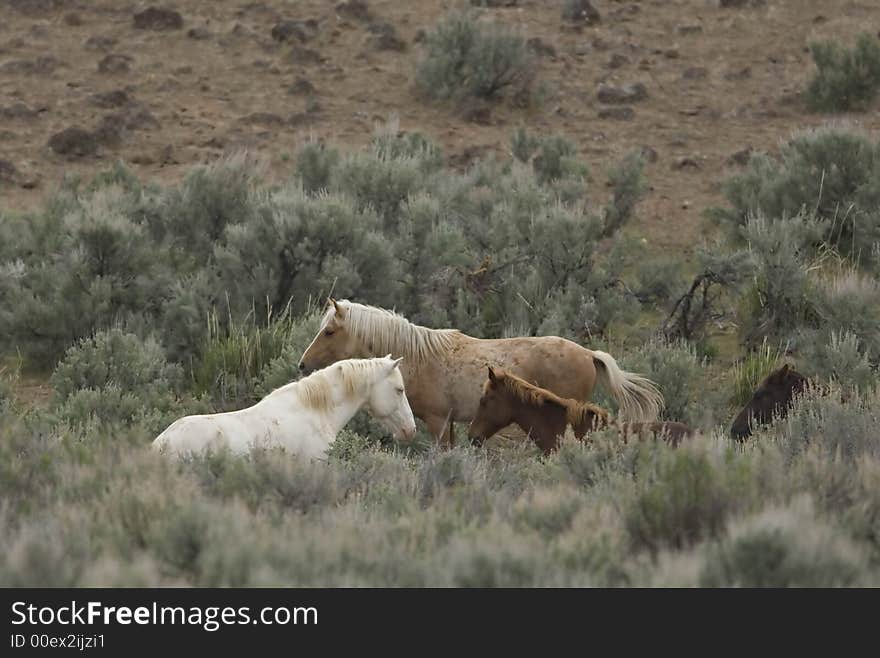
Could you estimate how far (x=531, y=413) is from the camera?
9492mm

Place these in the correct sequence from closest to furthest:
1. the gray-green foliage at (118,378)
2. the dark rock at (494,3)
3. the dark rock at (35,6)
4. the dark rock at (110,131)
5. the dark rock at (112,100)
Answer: the gray-green foliage at (118,378) < the dark rock at (110,131) < the dark rock at (112,100) < the dark rock at (35,6) < the dark rock at (494,3)

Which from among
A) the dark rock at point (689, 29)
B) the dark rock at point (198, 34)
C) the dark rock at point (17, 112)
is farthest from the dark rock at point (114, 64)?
the dark rock at point (689, 29)

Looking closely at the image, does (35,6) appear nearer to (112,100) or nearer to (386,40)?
(112,100)

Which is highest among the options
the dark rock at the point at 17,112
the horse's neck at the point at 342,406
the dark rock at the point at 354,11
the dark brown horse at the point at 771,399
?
the horse's neck at the point at 342,406

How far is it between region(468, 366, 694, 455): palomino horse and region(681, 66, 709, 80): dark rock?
52.1 ft

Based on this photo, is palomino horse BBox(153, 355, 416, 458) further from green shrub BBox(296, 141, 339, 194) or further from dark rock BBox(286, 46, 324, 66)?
dark rock BBox(286, 46, 324, 66)

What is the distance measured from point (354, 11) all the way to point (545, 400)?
62.1 ft

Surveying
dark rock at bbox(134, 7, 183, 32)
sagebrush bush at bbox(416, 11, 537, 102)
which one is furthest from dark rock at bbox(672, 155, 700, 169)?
dark rock at bbox(134, 7, 183, 32)

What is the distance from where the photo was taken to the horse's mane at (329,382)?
29.0 feet

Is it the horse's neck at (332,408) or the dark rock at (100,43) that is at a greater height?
the horse's neck at (332,408)

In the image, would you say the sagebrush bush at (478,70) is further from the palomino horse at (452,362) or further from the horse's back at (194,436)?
the horse's back at (194,436)

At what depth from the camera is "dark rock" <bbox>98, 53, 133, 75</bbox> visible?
24531 millimetres

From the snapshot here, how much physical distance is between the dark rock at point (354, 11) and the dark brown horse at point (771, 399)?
18516 millimetres

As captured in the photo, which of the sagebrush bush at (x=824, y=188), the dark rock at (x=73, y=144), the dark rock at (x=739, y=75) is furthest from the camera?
the dark rock at (x=739, y=75)
